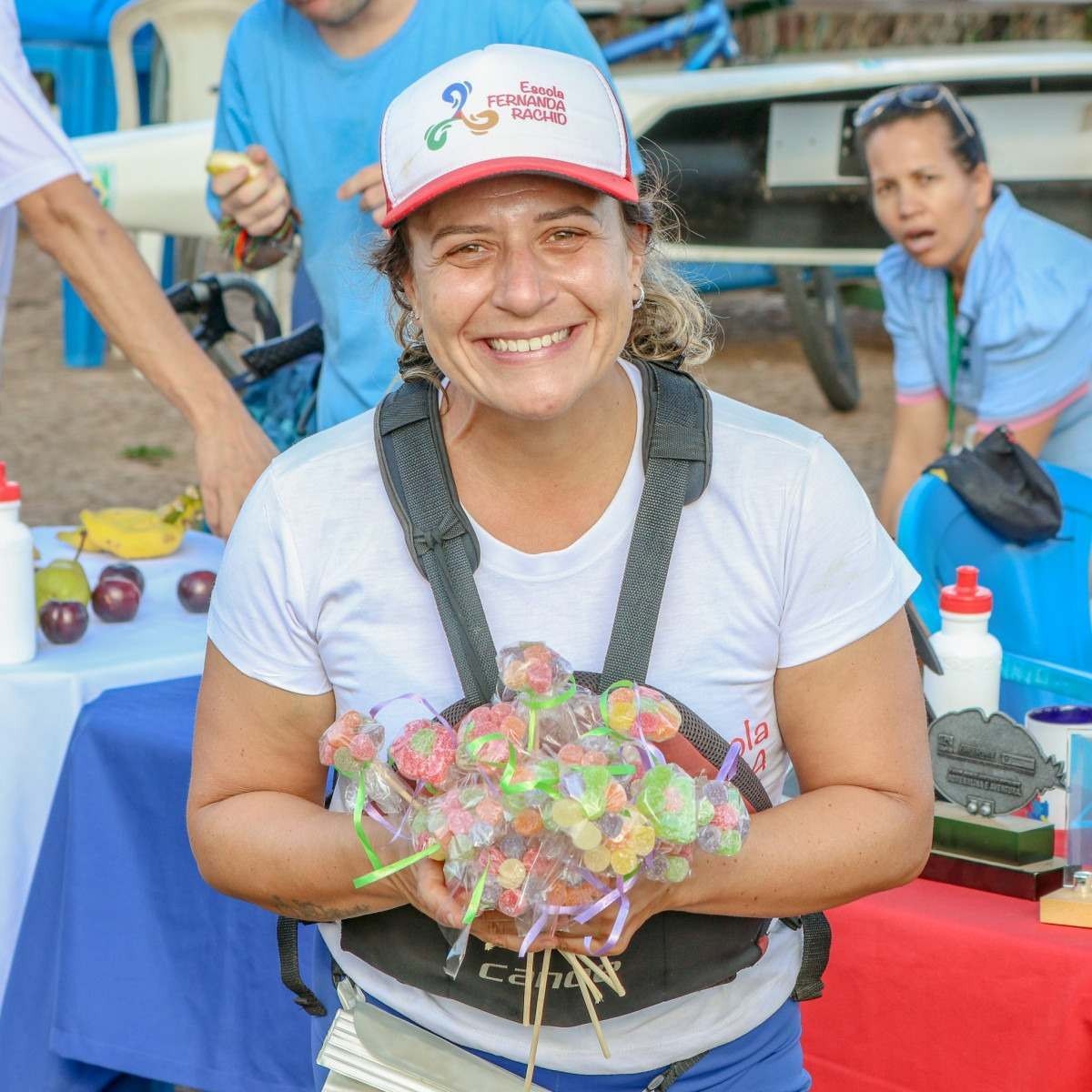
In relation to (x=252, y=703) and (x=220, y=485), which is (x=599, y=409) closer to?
(x=252, y=703)

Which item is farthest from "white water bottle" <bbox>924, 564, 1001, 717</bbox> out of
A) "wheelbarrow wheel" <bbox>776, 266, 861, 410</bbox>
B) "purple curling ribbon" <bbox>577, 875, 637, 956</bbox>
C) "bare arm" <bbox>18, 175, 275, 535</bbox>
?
"wheelbarrow wheel" <bbox>776, 266, 861, 410</bbox>

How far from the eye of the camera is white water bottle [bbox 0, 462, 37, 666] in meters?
2.72

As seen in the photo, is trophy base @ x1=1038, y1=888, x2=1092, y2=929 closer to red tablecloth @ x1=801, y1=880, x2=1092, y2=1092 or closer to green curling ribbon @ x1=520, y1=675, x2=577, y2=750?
red tablecloth @ x1=801, y1=880, x2=1092, y2=1092

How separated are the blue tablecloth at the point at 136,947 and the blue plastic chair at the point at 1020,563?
151 cm

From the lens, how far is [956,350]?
4.17 metres

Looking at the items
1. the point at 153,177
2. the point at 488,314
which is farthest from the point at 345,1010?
the point at 153,177

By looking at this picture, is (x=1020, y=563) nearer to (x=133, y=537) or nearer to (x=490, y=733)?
(x=133, y=537)

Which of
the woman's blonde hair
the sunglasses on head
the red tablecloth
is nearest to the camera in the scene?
the woman's blonde hair

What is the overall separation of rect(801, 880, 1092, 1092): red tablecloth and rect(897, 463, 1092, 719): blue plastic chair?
1255 mm

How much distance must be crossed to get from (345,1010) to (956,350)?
9.47 feet

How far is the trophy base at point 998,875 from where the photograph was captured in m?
2.05

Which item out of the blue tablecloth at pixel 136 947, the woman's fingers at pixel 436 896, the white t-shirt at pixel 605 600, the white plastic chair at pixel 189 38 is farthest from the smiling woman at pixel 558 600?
the white plastic chair at pixel 189 38

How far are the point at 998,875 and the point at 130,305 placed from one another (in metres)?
1.96

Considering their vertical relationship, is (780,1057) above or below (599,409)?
below
